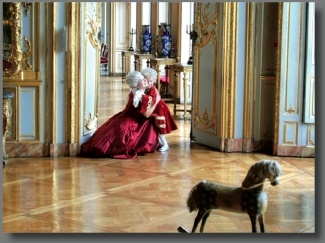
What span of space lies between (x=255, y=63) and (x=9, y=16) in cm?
265

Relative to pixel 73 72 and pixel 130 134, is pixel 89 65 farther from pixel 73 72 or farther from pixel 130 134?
pixel 130 134

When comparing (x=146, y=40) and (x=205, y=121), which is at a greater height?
(x=146, y=40)

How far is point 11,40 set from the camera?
686 centimetres

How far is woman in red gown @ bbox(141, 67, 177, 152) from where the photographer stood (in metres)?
7.40

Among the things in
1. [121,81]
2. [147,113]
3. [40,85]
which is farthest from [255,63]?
[121,81]

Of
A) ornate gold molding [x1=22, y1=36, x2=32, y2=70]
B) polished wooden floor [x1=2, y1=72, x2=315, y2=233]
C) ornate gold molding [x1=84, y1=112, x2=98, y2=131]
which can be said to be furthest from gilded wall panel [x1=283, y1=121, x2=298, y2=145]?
ornate gold molding [x1=22, y1=36, x2=32, y2=70]

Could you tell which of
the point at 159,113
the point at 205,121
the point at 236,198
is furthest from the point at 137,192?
the point at 205,121

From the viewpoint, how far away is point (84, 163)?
6.83m

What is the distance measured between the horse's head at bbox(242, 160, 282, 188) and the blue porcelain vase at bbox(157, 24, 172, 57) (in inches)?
297

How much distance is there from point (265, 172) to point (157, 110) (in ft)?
13.0

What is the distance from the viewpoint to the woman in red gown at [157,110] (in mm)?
7397

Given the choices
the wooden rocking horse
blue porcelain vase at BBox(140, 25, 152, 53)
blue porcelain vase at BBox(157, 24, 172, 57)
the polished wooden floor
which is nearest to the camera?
the wooden rocking horse

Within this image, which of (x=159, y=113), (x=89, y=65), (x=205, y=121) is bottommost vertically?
(x=205, y=121)

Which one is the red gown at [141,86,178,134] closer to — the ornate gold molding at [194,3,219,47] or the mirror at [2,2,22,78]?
the ornate gold molding at [194,3,219,47]
